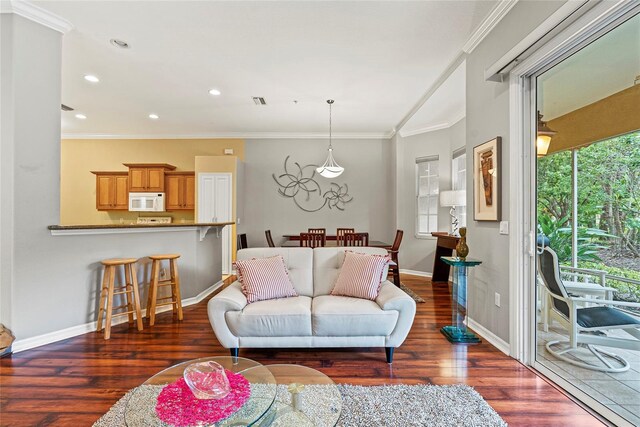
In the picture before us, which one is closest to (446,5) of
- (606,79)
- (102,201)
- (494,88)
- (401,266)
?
(494,88)

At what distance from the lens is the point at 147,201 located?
19.8 feet

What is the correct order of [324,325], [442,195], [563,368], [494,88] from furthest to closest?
[442,195], [494,88], [324,325], [563,368]

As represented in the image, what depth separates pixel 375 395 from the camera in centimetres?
184

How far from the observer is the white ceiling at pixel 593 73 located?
1575 millimetres

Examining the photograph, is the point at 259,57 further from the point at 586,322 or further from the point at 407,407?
the point at 586,322

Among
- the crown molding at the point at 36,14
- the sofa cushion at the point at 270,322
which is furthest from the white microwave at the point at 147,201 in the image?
the sofa cushion at the point at 270,322

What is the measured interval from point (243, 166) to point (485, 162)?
4.63 m

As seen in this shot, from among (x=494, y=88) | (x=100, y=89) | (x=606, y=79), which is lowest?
(x=606, y=79)

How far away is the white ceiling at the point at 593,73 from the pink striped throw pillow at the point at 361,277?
1728 mm

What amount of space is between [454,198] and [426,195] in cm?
99

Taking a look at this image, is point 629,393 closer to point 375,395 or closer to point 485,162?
point 375,395

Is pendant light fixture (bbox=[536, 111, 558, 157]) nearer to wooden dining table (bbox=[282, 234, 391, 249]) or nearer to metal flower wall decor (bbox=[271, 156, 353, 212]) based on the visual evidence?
wooden dining table (bbox=[282, 234, 391, 249])

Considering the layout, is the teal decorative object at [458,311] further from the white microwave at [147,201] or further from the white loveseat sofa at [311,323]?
the white microwave at [147,201]

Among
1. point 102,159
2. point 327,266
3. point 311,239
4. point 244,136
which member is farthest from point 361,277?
point 102,159
